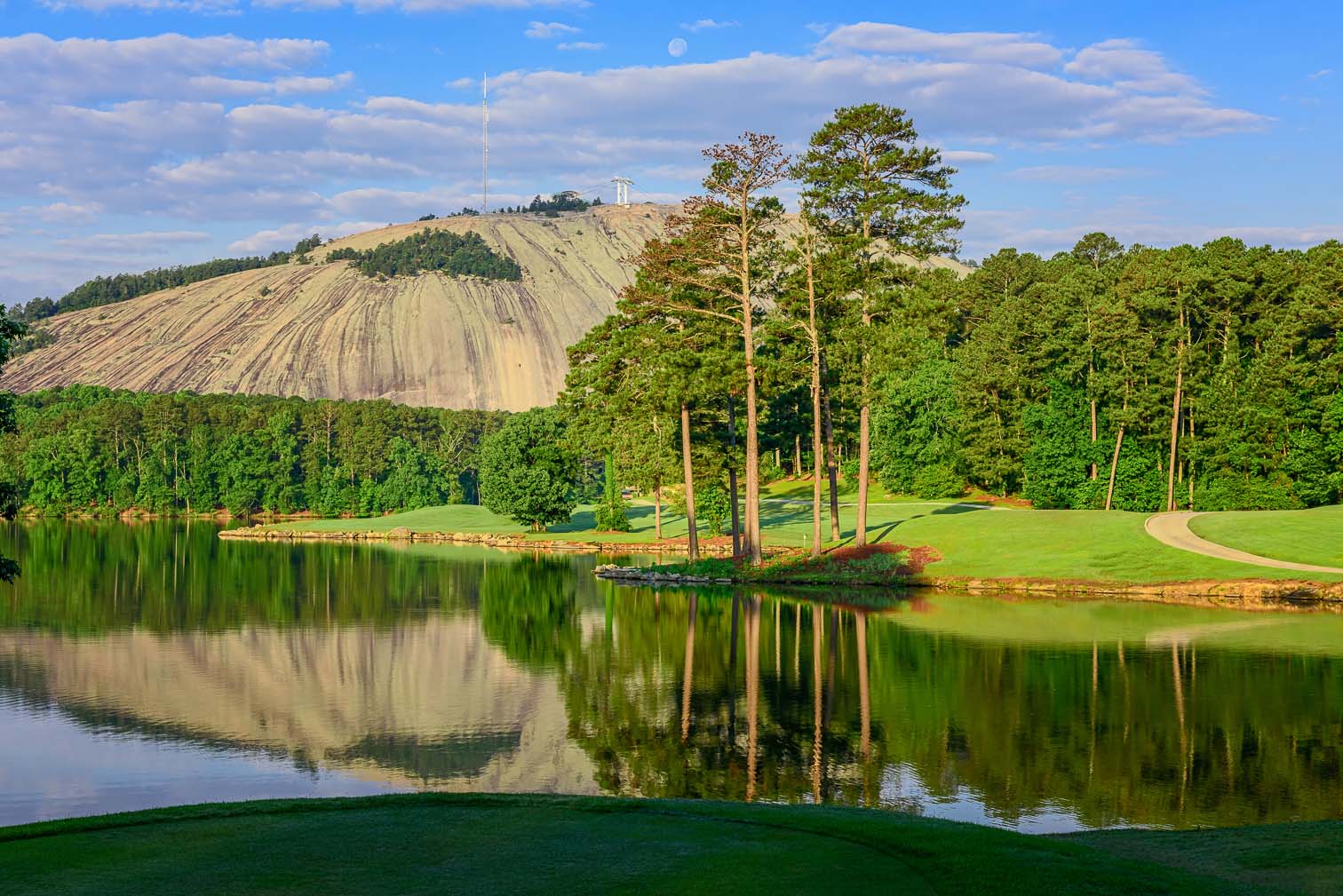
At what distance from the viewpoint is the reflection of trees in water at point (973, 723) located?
19.8 meters

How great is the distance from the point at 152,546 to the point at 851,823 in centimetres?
8837

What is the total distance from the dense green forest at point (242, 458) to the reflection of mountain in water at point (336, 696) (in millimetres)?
A: 103781

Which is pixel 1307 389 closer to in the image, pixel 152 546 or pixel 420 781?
pixel 420 781

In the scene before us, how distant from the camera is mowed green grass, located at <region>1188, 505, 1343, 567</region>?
51.8 metres

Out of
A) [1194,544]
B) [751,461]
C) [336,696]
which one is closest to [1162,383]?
[1194,544]

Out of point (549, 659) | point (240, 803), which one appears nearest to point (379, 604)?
point (549, 659)

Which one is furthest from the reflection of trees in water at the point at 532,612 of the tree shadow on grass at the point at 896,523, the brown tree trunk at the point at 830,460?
the tree shadow on grass at the point at 896,523

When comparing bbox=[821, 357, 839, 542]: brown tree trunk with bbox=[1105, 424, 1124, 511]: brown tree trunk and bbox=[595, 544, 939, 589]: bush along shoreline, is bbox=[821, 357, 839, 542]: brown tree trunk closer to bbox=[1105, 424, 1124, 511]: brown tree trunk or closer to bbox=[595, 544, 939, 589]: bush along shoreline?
bbox=[595, 544, 939, 589]: bush along shoreline

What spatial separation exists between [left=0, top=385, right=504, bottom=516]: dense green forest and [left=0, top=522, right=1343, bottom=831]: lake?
95.4m

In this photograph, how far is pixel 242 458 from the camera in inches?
5950

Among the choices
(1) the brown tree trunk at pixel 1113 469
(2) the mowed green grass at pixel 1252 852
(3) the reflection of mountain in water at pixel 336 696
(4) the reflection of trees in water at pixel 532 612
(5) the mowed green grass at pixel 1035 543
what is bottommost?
(4) the reflection of trees in water at pixel 532 612

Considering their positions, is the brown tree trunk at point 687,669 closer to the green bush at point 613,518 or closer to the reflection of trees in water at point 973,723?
the reflection of trees in water at point 973,723

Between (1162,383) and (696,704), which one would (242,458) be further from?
(696,704)

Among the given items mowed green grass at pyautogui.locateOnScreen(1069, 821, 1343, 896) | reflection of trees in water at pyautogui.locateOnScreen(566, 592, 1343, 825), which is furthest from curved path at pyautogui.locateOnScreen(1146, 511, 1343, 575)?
mowed green grass at pyautogui.locateOnScreen(1069, 821, 1343, 896)
